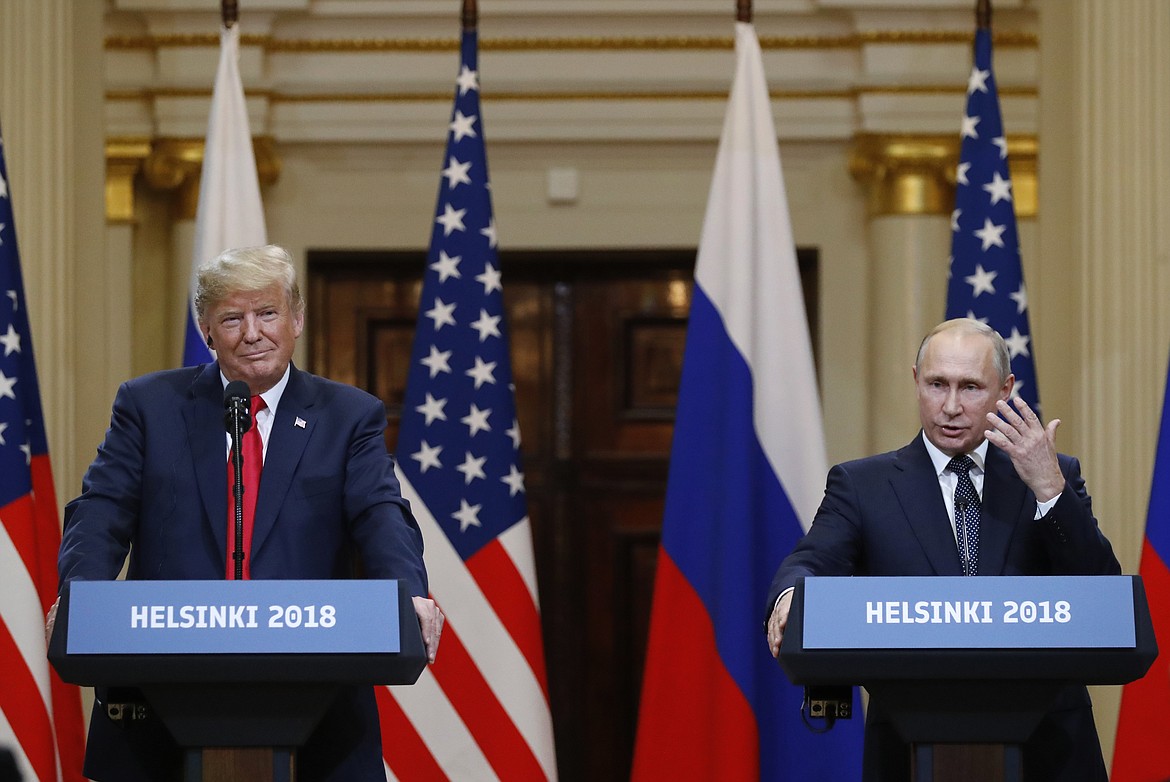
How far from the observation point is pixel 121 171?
19.0ft

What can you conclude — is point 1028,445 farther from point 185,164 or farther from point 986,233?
point 185,164

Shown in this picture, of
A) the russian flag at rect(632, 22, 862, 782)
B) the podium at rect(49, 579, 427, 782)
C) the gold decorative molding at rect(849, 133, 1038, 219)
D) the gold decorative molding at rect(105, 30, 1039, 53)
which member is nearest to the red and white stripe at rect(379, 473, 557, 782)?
the russian flag at rect(632, 22, 862, 782)

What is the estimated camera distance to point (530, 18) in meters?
5.91

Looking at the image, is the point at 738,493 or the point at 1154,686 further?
the point at 738,493

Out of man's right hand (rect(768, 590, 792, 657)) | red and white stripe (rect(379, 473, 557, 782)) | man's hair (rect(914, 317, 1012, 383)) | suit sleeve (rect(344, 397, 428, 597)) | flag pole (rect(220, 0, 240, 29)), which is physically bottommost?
red and white stripe (rect(379, 473, 557, 782))

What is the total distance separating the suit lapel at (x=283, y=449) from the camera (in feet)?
9.55

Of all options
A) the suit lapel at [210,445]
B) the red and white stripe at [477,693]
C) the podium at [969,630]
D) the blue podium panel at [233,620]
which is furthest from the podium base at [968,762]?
the red and white stripe at [477,693]

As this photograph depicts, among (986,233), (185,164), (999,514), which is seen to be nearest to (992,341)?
(999,514)

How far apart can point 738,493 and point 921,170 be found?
1.64 metres

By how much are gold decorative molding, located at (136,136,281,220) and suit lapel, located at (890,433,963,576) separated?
3.38 meters

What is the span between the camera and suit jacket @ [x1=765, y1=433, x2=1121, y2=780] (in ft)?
9.41

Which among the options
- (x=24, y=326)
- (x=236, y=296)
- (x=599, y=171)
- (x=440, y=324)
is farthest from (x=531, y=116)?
(x=236, y=296)

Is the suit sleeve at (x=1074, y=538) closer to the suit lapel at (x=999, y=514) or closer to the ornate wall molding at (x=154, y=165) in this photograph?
the suit lapel at (x=999, y=514)

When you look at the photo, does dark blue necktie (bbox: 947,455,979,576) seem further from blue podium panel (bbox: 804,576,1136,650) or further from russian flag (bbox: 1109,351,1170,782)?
russian flag (bbox: 1109,351,1170,782)
